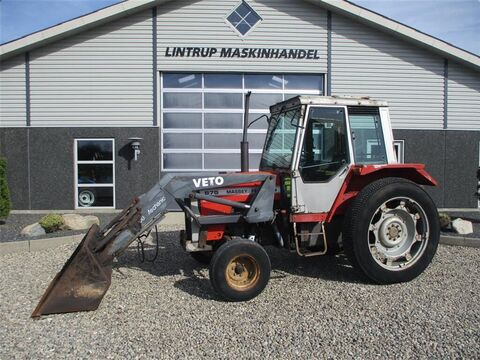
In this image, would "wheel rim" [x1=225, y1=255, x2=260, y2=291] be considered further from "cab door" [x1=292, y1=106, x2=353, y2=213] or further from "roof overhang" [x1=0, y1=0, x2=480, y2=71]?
"roof overhang" [x1=0, y1=0, x2=480, y2=71]

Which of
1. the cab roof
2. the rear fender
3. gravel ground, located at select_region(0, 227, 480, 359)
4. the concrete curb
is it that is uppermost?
the cab roof

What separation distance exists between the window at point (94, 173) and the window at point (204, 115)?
1.61 metres

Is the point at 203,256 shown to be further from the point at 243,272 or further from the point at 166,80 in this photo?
the point at 166,80

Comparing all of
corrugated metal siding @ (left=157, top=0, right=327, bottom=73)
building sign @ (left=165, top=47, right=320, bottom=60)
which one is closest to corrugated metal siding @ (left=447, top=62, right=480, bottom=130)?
corrugated metal siding @ (left=157, top=0, right=327, bottom=73)

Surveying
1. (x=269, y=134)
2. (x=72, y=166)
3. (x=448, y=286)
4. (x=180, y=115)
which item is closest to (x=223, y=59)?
(x=180, y=115)

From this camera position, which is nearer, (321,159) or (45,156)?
(321,159)

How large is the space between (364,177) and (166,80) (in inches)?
325

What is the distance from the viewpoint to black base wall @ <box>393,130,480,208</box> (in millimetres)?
13000

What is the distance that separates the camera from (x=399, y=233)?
582 centimetres

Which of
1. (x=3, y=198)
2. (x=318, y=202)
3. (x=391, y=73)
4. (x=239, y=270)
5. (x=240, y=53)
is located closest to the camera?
(x=239, y=270)

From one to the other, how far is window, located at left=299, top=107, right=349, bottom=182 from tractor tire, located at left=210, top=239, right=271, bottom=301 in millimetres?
1317

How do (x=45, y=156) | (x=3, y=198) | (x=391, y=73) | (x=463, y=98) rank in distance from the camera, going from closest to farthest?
(x=3, y=198) → (x=45, y=156) → (x=391, y=73) → (x=463, y=98)

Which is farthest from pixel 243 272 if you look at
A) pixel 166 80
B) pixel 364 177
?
pixel 166 80

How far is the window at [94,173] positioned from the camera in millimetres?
12453
